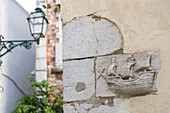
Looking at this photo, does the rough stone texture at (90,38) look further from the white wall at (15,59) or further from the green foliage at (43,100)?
the white wall at (15,59)

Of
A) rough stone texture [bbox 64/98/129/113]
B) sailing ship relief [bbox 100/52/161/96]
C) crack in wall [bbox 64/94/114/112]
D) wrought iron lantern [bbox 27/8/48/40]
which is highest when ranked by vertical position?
wrought iron lantern [bbox 27/8/48/40]

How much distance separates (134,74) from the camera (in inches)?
65.9

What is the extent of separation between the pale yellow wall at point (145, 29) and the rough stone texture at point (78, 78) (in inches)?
10.6

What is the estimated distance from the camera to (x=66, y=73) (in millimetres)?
1910

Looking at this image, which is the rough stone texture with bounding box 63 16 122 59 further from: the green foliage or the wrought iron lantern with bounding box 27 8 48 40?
the green foliage

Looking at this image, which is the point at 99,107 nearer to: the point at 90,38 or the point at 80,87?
the point at 80,87

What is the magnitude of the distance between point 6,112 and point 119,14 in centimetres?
430

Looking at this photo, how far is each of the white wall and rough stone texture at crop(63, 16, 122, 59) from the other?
381cm

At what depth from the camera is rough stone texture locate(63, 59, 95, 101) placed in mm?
1820

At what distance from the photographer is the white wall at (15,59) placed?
561cm

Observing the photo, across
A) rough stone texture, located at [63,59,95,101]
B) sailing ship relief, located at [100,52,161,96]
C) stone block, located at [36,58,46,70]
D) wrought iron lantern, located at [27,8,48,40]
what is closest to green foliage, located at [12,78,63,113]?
stone block, located at [36,58,46,70]

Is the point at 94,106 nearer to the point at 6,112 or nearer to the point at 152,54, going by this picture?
the point at 152,54

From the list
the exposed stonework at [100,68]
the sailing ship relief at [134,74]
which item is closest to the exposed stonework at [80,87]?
the exposed stonework at [100,68]

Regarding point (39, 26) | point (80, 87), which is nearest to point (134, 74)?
point (80, 87)
